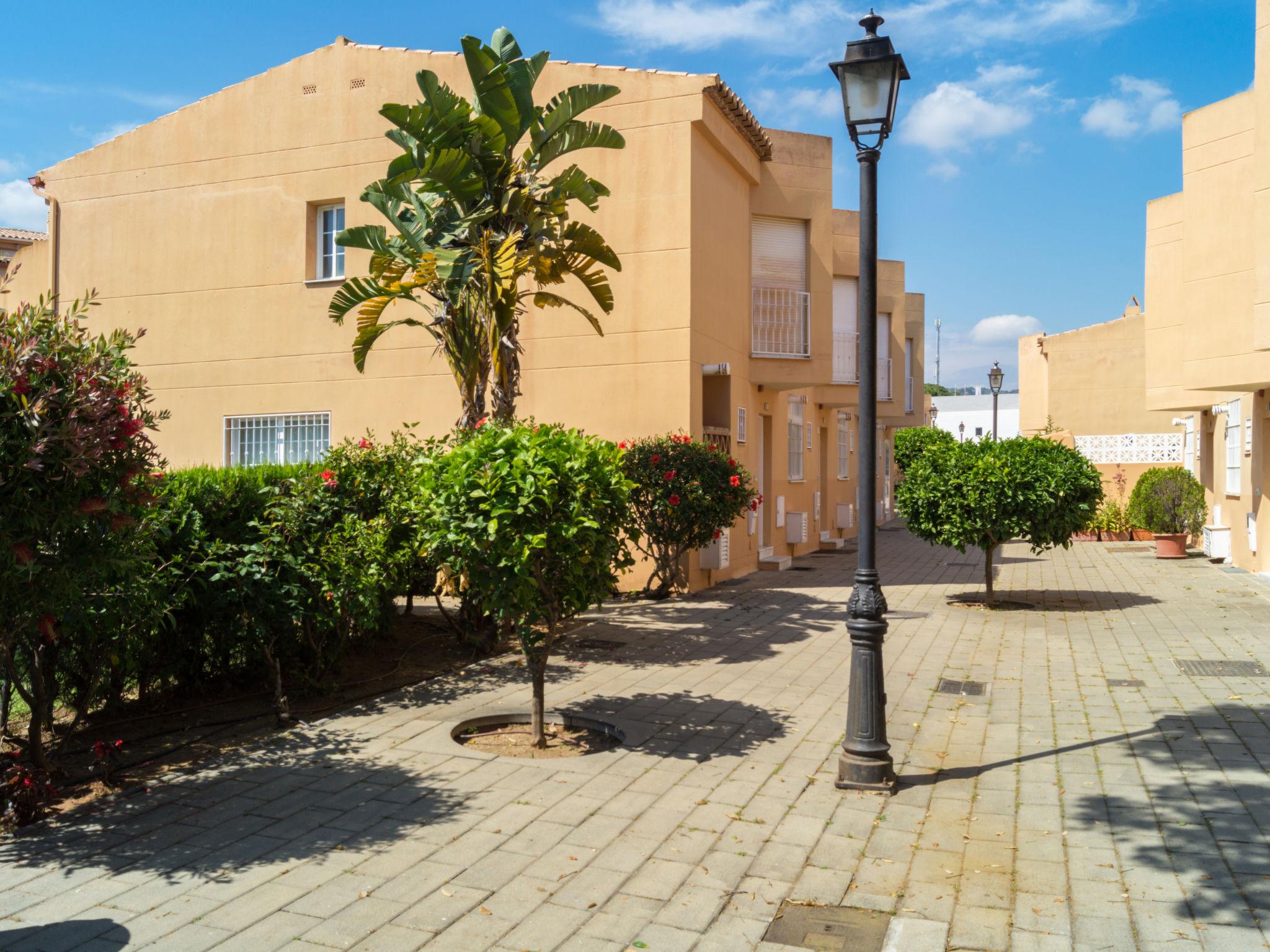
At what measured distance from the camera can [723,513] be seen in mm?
13008

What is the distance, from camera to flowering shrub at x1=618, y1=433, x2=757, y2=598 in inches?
505

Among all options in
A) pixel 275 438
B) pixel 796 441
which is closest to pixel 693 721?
pixel 275 438

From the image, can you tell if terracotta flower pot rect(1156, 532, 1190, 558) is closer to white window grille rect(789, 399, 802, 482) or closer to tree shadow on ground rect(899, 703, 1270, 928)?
white window grille rect(789, 399, 802, 482)

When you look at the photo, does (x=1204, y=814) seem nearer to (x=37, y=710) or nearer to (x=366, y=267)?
(x=37, y=710)

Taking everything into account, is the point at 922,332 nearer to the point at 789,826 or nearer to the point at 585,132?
the point at 585,132

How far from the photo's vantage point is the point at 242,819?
5.42 m

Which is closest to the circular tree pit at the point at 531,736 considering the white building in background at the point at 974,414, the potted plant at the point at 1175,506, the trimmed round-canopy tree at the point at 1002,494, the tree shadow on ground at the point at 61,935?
the tree shadow on ground at the point at 61,935

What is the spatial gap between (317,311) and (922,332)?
2385cm

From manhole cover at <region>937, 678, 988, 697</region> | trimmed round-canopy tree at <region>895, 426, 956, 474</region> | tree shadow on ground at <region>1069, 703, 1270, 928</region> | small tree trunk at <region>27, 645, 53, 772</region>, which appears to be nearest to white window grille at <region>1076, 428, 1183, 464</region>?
trimmed round-canopy tree at <region>895, 426, 956, 474</region>

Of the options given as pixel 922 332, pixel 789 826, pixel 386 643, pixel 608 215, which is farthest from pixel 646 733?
pixel 922 332

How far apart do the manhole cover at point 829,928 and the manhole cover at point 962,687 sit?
15.1ft

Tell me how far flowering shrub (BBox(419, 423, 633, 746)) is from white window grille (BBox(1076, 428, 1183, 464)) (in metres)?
25.2

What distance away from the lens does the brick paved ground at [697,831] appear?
424cm

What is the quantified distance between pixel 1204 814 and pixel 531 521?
4224 mm
